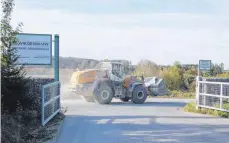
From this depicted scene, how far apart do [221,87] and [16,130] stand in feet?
32.4

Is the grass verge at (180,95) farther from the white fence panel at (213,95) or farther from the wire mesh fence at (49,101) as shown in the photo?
the wire mesh fence at (49,101)

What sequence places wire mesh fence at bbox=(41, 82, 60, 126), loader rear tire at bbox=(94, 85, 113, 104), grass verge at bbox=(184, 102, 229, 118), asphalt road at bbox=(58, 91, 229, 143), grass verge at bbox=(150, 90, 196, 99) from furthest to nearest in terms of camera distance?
1. grass verge at bbox=(150, 90, 196, 99)
2. loader rear tire at bbox=(94, 85, 113, 104)
3. grass verge at bbox=(184, 102, 229, 118)
4. wire mesh fence at bbox=(41, 82, 60, 126)
5. asphalt road at bbox=(58, 91, 229, 143)

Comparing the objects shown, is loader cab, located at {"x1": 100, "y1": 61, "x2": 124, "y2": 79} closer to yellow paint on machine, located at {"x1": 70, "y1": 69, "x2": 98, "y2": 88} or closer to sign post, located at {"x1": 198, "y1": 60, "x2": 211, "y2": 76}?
yellow paint on machine, located at {"x1": 70, "y1": 69, "x2": 98, "y2": 88}

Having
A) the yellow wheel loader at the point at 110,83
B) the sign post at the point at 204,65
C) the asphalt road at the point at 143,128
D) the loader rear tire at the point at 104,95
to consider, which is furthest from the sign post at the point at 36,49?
the sign post at the point at 204,65

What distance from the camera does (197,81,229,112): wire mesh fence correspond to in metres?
18.0

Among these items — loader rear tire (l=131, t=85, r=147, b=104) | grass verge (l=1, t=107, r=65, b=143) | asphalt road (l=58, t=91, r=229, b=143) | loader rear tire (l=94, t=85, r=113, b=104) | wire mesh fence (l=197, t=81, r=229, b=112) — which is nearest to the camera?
grass verge (l=1, t=107, r=65, b=143)

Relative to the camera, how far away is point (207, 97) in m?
19.4

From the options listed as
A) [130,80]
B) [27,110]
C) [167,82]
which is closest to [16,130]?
[27,110]

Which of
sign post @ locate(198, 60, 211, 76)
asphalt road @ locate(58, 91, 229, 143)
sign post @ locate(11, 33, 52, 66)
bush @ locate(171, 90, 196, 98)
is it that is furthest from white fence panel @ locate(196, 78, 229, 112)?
bush @ locate(171, 90, 196, 98)

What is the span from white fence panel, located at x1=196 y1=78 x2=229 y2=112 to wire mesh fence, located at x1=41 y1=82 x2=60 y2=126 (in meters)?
6.26

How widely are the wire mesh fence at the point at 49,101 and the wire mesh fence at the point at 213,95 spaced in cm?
626

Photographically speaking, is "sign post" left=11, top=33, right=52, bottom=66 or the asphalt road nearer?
the asphalt road

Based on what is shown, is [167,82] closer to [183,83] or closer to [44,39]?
[183,83]

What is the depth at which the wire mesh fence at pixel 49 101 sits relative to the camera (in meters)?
13.0
